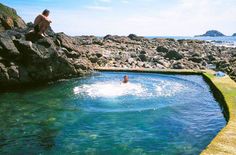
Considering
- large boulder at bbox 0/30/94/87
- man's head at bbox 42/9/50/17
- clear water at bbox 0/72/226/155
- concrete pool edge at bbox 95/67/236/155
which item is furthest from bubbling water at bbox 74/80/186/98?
man's head at bbox 42/9/50/17

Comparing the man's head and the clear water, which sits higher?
the man's head

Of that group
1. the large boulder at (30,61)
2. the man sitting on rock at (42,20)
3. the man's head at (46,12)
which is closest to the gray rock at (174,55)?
the large boulder at (30,61)

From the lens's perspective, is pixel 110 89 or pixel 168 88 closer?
pixel 110 89

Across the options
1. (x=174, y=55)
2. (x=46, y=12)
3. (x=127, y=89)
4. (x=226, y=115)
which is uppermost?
(x=46, y=12)

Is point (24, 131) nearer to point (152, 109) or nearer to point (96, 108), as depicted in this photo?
point (96, 108)

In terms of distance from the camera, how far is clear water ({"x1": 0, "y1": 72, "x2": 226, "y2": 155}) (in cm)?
1299

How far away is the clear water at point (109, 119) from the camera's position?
42.6 feet

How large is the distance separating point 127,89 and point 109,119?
28.9 feet

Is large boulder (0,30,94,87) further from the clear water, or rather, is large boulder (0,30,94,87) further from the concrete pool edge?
the concrete pool edge

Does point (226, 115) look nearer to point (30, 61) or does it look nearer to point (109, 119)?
point (109, 119)

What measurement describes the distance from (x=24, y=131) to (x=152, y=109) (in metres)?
7.80

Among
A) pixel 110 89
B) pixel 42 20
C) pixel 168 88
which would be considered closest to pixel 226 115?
pixel 168 88

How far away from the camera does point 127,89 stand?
2561 cm

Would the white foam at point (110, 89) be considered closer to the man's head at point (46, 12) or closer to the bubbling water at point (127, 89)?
the bubbling water at point (127, 89)
